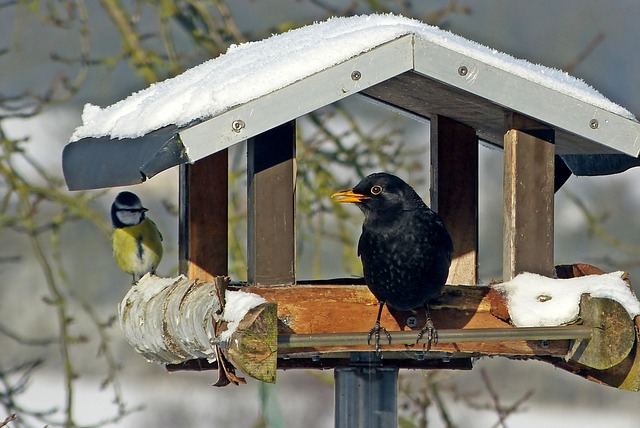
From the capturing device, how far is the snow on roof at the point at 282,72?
3.79 meters

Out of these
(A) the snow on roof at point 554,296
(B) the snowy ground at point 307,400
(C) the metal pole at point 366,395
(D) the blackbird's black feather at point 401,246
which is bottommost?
(B) the snowy ground at point 307,400

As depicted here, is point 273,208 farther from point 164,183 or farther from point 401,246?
point 164,183

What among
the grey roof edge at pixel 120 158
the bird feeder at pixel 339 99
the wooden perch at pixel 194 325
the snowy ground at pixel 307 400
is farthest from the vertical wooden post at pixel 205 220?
the snowy ground at pixel 307 400

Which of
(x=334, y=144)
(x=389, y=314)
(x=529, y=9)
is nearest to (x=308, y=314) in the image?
(x=389, y=314)

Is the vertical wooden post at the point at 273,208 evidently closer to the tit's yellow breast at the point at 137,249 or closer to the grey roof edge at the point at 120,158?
the grey roof edge at the point at 120,158

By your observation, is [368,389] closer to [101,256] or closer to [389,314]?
[389,314]

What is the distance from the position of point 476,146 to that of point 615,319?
1120mm

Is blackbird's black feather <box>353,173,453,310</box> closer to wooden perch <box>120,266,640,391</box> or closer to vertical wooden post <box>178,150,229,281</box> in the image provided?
wooden perch <box>120,266,640,391</box>

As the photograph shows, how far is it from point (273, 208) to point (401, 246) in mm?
475

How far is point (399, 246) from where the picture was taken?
4.17 m

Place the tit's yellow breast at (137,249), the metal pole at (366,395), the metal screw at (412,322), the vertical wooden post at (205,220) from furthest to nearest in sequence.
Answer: the tit's yellow breast at (137,249), the vertical wooden post at (205,220), the metal pole at (366,395), the metal screw at (412,322)

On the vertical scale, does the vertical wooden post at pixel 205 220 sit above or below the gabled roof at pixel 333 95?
below

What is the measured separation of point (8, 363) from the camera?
10.3m

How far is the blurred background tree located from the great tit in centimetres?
11
